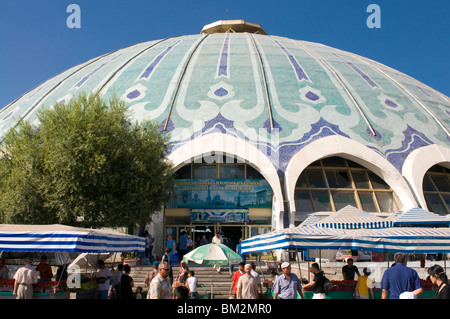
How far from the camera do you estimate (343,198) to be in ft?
62.3

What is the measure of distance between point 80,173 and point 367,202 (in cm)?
1248

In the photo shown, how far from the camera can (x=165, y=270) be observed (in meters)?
6.40

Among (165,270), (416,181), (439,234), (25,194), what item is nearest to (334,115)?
(416,181)

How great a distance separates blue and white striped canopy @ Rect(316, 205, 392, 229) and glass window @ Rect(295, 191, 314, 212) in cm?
493

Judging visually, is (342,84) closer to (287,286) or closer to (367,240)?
(367,240)

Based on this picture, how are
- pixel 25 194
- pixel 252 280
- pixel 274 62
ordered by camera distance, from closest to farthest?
pixel 252 280 → pixel 25 194 → pixel 274 62

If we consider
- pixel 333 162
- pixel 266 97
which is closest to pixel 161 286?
pixel 333 162

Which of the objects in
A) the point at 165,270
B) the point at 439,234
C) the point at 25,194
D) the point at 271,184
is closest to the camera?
the point at 165,270

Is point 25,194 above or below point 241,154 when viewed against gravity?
below

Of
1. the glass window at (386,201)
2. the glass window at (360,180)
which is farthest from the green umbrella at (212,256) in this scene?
the glass window at (386,201)

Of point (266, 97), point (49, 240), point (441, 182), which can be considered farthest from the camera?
point (441, 182)

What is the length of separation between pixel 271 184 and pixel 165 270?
464 inches

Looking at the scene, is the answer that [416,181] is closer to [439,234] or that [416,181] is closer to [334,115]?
[334,115]

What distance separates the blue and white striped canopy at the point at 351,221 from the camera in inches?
496
